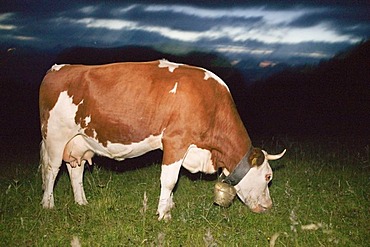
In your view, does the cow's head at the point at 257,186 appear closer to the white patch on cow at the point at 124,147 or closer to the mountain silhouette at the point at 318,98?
the white patch on cow at the point at 124,147

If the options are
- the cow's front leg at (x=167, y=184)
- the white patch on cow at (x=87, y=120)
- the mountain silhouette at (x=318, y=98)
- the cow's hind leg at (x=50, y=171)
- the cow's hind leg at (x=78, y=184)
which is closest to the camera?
the cow's front leg at (x=167, y=184)

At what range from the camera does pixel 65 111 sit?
7.85 metres

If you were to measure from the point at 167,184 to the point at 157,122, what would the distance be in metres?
0.89

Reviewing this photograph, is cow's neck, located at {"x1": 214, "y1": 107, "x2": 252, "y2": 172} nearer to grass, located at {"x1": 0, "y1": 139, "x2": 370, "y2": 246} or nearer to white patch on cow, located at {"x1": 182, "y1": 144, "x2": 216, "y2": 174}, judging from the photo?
white patch on cow, located at {"x1": 182, "y1": 144, "x2": 216, "y2": 174}

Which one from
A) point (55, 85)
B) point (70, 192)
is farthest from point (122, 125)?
point (70, 192)

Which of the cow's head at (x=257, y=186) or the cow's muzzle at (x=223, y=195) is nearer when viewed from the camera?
the cow's muzzle at (x=223, y=195)

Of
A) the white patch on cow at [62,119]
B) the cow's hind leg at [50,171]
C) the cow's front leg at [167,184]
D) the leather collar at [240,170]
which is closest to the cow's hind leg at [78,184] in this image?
the cow's hind leg at [50,171]

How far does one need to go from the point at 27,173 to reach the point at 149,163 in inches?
112

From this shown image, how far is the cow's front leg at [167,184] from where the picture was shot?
23.9 ft

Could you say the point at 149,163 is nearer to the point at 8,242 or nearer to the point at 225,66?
the point at 8,242

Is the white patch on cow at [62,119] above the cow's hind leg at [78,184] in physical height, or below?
above

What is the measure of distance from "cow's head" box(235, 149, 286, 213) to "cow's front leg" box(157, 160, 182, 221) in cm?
110

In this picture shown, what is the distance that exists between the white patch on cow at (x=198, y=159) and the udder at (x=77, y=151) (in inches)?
64.2

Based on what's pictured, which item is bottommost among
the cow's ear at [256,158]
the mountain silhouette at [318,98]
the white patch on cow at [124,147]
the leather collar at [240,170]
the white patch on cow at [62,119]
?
the mountain silhouette at [318,98]
